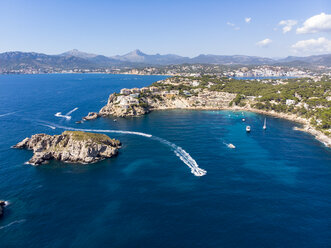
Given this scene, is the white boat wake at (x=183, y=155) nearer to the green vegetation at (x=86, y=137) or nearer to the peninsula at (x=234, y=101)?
the green vegetation at (x=86, y=137)

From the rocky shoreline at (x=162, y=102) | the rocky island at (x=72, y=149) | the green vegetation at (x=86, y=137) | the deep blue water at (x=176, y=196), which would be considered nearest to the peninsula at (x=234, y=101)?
the rocky shoreline at (x=162, y=102)

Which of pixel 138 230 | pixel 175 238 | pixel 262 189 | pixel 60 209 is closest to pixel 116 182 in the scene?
pixel 60 209

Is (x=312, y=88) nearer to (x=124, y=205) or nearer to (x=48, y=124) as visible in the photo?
(x=124, y=205)

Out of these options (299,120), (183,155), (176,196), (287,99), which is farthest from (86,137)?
(287,99)

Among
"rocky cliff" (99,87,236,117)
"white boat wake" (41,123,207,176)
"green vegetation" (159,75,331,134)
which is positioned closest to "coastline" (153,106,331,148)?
"green vegetation" (159,75,331,134)

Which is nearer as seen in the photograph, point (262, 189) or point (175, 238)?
point (175, 238)

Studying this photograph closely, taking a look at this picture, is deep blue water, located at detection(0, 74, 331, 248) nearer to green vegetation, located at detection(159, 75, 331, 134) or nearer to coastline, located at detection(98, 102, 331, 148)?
coastline, located at detection(98, 102, 331, 148)

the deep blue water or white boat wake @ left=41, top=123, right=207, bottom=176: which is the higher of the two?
white boat wake @ left=41, top=123, right=207, bottom=176
